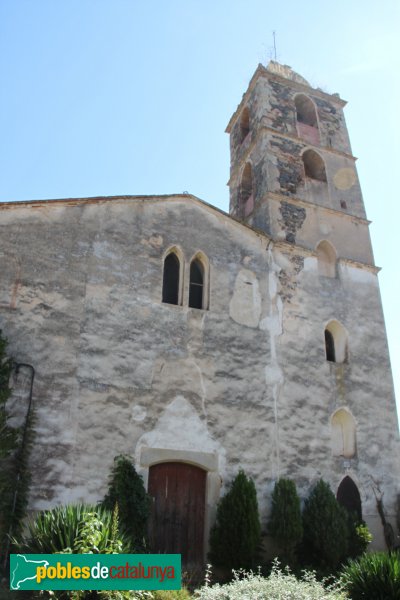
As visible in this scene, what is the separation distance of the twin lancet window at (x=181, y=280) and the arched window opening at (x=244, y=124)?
25.3 feet

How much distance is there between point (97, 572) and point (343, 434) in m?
8.66

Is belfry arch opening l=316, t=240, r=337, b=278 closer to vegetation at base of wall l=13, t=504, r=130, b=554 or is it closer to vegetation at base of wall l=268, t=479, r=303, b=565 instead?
vegetation at base of wall l=268, t=479, r=303, b=565

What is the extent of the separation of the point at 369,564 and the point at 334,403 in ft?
19.0

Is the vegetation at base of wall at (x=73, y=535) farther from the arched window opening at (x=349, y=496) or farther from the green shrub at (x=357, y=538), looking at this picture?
the arched window opening at (x=349, y=496)

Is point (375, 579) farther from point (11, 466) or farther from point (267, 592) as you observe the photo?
point (11, 466)

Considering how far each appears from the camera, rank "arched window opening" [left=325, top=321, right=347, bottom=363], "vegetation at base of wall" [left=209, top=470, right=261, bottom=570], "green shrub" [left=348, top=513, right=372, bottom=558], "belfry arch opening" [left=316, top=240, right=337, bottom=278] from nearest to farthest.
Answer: "vegetation at base of wall" [left=209, top=470, right=261, bottom=570], "green shrub" [left=348, top=513, right=372, bottom=558], "arched window opening" [left=325, top=321, right=347, bottom=363], "belfry arch opening" [left=316, top=240, right=337, bottom=278]

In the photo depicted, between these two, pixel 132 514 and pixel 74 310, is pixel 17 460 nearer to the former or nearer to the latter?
pixel 132 514

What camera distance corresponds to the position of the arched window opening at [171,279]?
13.3m

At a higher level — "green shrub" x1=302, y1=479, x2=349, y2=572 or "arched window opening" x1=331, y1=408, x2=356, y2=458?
"arched window opening" x1=331, y1=408, x2=356, y2=458

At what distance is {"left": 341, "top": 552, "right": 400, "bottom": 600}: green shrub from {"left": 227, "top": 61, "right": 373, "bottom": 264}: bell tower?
9.06 metres

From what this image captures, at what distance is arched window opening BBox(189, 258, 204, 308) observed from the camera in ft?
44.4

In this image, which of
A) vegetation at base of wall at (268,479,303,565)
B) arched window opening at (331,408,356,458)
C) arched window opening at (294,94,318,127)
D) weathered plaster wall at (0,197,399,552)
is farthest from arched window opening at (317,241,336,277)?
vegetation at base of wall at (268,479,303,565)

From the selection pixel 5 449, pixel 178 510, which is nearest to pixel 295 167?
pixel 178 510

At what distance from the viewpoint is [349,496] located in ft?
43.2
